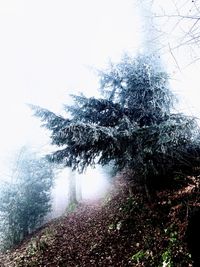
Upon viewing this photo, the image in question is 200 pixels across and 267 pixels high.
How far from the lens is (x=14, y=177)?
1403cm

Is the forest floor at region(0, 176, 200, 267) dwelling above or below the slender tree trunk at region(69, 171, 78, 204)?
below

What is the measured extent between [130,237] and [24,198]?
24.2ft

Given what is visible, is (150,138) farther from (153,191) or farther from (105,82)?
(105,82)

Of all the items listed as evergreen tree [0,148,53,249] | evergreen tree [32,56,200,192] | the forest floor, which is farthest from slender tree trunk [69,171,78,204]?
evergreen tree [32,56,200,192]

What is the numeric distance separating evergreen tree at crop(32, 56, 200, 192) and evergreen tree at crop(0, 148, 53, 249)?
576 cm

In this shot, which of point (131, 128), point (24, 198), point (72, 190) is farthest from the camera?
point (72, 190)

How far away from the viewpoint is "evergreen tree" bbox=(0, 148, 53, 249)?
13.0 meters

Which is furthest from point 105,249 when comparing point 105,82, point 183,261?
point 105,82

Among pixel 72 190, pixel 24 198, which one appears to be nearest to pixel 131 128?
pixel 24 198

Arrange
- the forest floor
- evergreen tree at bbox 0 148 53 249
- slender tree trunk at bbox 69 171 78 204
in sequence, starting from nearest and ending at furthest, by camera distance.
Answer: the forest floor < evergreen tree at bbox 0 148 53 249 < slender tree trunk at bbox 69 171 78 204

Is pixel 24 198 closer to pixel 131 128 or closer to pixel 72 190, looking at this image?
pixel 72 190

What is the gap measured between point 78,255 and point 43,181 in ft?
21.9

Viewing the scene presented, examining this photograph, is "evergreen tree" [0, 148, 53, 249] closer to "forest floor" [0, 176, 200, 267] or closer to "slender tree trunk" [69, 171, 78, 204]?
"slender tree trunk" [69, 171, 78, 204]

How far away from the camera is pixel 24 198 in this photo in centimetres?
1351
